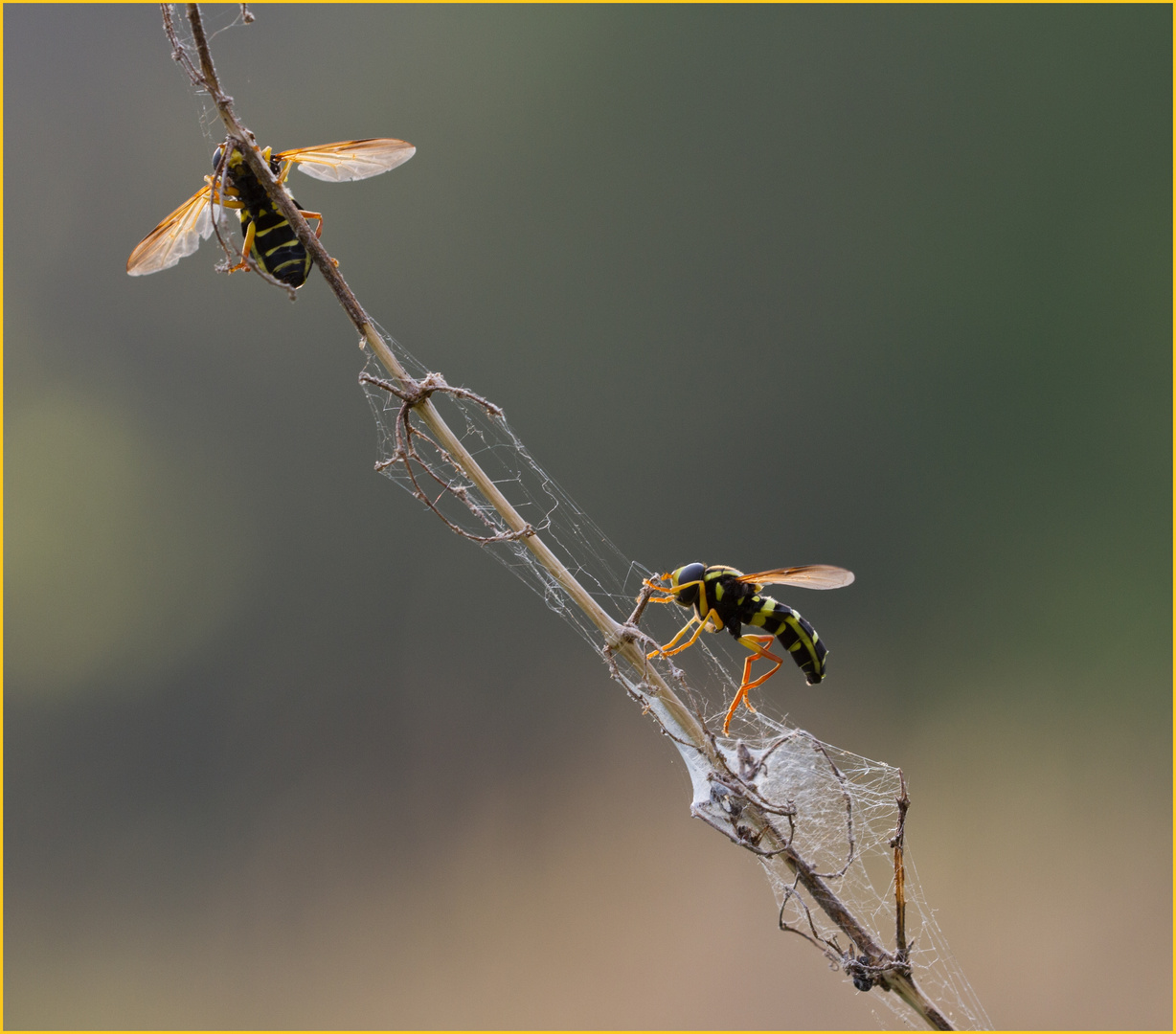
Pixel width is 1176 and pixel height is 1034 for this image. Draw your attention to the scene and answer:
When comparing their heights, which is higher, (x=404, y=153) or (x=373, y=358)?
(x=404, y=153)

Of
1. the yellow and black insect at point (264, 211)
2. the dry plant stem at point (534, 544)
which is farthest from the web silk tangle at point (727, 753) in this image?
the yellow and black insect at point (264, 211)

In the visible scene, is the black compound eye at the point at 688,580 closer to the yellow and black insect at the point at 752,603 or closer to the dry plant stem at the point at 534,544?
the yellow and black insect at the point at 752,603

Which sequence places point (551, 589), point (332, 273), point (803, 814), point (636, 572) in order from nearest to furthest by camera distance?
point (332, 273), point (551, 589), point (803, 814), point (636, 572)

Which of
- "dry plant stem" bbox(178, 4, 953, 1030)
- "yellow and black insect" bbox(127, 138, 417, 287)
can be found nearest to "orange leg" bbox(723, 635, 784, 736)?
"dry plant stem" bbox(178, 4, 953, 1030)

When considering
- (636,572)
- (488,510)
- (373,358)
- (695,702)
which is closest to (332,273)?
(373,358)

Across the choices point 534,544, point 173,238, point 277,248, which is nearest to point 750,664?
point 534,544

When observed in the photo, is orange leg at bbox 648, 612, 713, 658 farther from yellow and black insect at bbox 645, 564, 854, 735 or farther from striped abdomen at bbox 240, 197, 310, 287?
striped abdomen at bbox 240, 197, 310, 287

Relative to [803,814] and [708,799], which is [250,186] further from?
[803,814]

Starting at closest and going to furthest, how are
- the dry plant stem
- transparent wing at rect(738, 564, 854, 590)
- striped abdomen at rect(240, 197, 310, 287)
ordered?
the dry plant stem → striped abdomen at rect(240, 197, 310, 287) → transparent wing at rect(738, 564, 854, 590)

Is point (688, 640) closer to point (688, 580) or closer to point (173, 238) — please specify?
point (688, 580)
